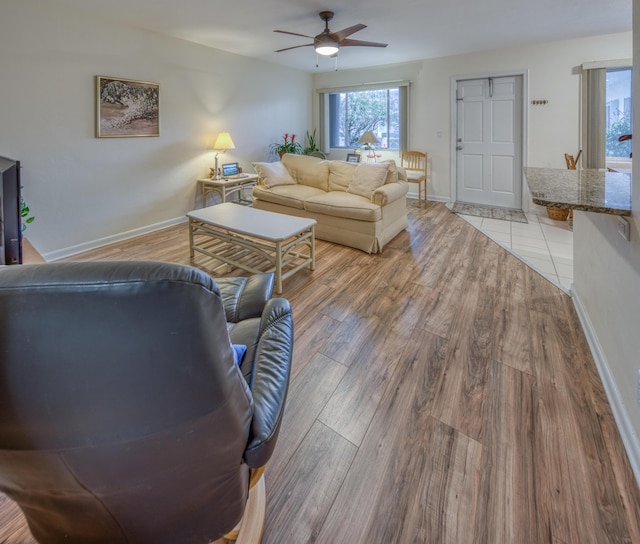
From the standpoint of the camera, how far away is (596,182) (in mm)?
1919

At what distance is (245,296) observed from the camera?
5.51 ft

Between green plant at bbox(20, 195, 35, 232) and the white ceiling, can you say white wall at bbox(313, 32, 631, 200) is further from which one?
green plant at bbox(20, 195, 35, 232)

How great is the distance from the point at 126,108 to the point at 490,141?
5127 millimetres

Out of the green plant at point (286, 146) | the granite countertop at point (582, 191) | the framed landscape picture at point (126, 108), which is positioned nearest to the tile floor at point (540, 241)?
the granite countertop at point (582, 191)

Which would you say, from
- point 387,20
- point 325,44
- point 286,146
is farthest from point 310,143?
point 325,44

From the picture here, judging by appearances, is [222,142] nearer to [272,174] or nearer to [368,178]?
[272,174]

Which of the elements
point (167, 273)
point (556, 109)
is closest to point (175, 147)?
point (167, 273)

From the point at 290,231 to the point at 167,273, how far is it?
2.43m

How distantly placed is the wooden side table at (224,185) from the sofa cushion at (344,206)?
1362 millimetres

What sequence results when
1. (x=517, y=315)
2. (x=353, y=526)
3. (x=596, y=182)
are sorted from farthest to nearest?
(x=517, y=315) → (x=596, y=182) → (x=353, y=526)

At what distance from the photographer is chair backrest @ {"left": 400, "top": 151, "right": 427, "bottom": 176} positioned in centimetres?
610

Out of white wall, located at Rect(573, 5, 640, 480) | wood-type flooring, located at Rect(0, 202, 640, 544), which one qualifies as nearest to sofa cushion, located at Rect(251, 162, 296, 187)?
wood-type flooring, located at Rect(0, 202, 640, 544)

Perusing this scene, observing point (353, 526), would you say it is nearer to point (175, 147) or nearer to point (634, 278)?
point (634, 278)

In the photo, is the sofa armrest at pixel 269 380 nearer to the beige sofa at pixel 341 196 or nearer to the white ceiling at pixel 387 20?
the beige sofa at pixel 341 196
